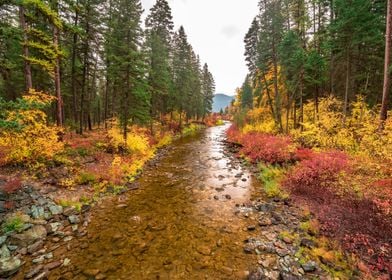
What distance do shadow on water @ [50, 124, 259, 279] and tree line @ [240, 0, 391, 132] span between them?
9.85m

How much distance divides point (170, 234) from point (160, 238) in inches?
16.1

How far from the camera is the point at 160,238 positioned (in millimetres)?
7336

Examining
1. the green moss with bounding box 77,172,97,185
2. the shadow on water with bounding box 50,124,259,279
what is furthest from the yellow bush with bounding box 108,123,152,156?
the green moss with bounding box 77,172,97,185

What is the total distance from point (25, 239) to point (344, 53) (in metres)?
22.2

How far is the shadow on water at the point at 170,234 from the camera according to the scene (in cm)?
586

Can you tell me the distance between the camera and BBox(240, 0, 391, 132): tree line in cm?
1512

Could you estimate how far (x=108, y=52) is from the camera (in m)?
20.2

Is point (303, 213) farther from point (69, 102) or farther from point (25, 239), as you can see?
point (69, 102)

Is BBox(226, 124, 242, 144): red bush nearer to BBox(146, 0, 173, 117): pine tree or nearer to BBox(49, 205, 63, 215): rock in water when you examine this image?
BBox(146, 0, 173, 117): pine tree

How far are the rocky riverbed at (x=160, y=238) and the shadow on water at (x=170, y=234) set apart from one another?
3 centimetres

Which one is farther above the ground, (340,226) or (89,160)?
(89,160)

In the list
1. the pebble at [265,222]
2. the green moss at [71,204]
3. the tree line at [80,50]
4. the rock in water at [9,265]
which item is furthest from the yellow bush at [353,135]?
the tree line at [80,50]

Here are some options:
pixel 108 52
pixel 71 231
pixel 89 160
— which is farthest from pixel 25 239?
pixel 108 52

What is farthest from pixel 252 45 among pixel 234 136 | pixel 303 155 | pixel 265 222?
pixel 265 222
